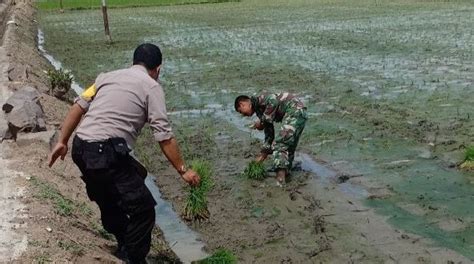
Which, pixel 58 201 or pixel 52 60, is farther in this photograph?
pixel 52 60

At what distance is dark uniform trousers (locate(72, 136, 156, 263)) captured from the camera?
4051mm

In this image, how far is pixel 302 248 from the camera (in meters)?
5.43

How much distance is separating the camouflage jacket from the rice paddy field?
Result: 3.12 feet

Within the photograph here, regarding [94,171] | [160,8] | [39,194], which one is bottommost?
[160,8]

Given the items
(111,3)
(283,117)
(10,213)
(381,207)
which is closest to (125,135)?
(10,213)

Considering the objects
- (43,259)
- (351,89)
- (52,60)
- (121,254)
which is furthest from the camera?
(52,60)

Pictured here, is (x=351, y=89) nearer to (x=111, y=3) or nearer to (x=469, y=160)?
(x=469, y=160)

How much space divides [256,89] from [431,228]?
269 inches

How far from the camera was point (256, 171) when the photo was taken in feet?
23.8

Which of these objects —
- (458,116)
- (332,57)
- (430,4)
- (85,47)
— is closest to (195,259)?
(458,116)

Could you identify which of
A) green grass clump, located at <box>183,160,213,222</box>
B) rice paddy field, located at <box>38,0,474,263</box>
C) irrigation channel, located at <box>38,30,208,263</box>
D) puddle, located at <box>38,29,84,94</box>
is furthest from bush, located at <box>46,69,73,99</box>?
green grass clump, located at <box>183,160,213,222</box>

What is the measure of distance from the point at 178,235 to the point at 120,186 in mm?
2025

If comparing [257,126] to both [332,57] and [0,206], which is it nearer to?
[0,206]

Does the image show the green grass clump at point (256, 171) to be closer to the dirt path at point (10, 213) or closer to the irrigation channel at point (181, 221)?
the irrigation channel at point (181, 221)
